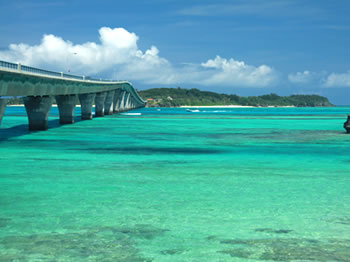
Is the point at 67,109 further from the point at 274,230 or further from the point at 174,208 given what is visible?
the point at 274,230

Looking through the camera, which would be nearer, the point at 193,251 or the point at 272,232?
the point at 193,251

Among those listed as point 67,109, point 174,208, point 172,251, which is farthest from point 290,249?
point 67,109

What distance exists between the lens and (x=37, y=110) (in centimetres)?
→ 7019

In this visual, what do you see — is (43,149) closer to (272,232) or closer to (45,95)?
(45,95)

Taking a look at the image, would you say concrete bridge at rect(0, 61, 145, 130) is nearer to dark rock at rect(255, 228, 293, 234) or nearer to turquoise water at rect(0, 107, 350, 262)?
turquoise water at rect(0, 107, 350, 262)

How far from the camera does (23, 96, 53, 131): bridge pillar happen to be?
2719 inches

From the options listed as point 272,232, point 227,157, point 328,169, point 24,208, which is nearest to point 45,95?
point 227,157

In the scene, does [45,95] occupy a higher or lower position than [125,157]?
higher

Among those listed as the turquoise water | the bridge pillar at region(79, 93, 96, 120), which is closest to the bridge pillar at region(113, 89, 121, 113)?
the bridge pillar at region(79, 93, 96, 120)

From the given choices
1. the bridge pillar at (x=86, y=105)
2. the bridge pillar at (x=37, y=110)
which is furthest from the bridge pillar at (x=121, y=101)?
the bridge pillar at (x=37, y=110)

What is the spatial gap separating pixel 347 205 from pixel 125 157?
21118 millimetres

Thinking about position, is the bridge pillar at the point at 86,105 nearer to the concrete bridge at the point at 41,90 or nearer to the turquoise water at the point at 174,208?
the concrete bridge at the point at 41,90

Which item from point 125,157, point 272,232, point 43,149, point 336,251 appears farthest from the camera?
point 43,149

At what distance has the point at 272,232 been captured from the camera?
628 inches
